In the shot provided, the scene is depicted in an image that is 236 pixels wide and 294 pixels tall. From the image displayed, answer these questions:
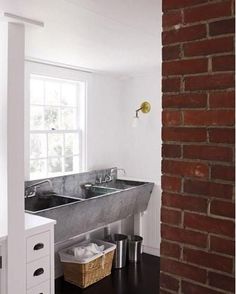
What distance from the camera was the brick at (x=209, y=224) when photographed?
1301 millimetres

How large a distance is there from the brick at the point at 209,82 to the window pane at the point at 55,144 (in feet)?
8.95

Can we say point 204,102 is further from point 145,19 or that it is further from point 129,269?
point 129,269

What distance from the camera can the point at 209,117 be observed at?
1.34 meters

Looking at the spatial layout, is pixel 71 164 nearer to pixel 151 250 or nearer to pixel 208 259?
pixel 151 250

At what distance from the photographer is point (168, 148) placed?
1472mm

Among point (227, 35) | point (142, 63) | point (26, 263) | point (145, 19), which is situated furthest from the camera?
point (142, 63)

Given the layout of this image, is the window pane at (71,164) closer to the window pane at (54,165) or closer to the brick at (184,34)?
the window pane at (54,165)

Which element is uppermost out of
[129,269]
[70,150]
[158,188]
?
[70,150]

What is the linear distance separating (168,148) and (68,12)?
3.74 ft

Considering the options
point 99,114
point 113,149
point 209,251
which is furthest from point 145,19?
point 113,149

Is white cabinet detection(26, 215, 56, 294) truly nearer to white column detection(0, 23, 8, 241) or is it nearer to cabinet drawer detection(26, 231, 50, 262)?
cabinet drawer detection(26, 231, 50, 262)

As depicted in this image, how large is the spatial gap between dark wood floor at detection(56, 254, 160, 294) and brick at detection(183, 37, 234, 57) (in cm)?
270

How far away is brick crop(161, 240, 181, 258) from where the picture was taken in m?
1.46

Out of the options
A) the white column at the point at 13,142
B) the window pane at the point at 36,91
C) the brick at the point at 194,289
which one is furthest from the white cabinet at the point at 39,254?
the window pane at the point at 36,91
